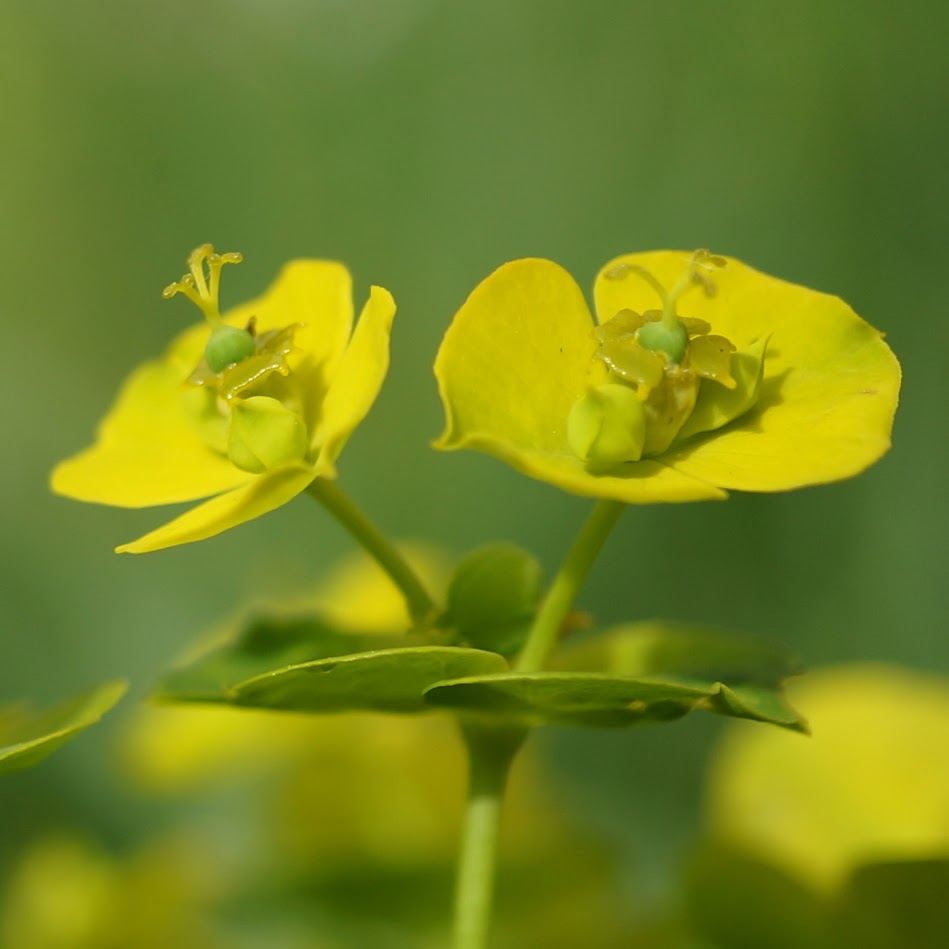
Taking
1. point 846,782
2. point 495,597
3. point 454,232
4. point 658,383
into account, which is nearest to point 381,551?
point 495,597

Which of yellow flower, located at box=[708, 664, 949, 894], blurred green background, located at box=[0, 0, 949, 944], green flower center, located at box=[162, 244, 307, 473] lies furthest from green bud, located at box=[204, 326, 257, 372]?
blurred green background, located at box=[0, 0, 949, 944]

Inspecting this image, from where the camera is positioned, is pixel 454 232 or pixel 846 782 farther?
pixel 454 232

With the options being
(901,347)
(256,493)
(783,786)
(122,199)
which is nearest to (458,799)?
(783,786)

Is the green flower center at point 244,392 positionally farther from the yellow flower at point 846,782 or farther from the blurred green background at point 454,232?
the blurred green background at point 454,232

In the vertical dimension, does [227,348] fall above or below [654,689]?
above

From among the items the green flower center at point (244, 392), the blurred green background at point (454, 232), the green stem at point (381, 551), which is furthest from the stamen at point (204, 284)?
the blurred green background at point (454, 232)

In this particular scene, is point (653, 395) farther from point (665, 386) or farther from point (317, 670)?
point (317, 670)

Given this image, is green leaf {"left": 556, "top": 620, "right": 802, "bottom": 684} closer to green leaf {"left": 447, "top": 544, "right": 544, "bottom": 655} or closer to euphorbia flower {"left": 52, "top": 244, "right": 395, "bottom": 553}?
green leaf {"left": 447, "top": 544, "right": 544, "bottom": 655}
